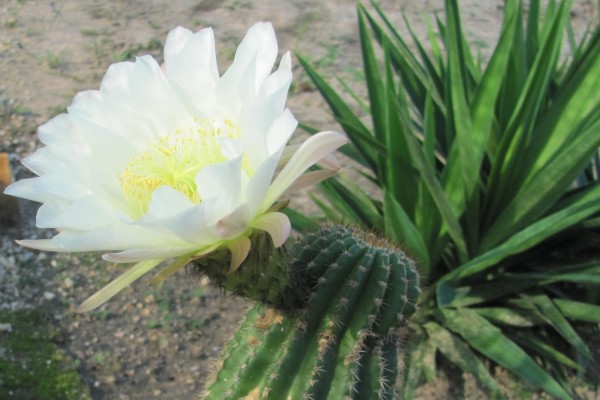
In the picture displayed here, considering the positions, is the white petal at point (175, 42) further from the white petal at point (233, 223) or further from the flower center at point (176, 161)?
the white petal at point (233, 223)

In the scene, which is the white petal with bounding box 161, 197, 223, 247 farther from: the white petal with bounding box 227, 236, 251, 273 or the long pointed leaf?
the long pointed leaf

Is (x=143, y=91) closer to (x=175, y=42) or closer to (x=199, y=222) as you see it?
(x=175, y=42)

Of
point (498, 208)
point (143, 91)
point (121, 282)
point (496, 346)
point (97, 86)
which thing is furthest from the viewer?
point (97, 86)

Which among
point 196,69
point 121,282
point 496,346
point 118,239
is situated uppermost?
point 196,69

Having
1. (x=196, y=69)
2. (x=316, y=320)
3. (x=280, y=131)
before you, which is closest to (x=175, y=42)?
(x=196, y=69)

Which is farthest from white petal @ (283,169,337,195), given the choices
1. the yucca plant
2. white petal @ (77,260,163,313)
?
the yucca plant

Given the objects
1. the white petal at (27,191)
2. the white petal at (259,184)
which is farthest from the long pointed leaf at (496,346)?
the white petal at (27,191)

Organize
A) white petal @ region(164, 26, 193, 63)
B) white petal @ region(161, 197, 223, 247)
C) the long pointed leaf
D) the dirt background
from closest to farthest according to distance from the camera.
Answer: white petal @ region(161, 197, 223, 247), white petal @ region(164, 26, 193, 63), the long pointed leaf, the dirt background
